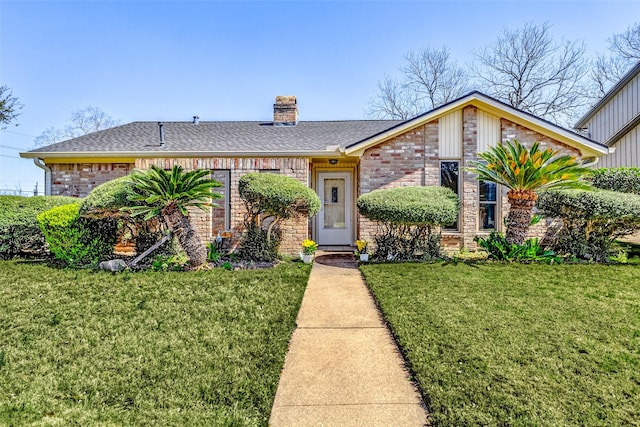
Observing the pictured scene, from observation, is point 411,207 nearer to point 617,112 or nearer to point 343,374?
point 343,374

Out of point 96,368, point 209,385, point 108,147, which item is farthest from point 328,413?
point 108,147

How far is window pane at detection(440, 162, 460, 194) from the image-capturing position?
9547 mm

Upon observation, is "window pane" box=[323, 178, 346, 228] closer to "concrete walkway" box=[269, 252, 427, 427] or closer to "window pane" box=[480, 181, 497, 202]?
"window pane" box=[480, 181, 497, 202]

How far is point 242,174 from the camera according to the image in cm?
961

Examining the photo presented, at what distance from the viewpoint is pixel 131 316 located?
455 centimetres

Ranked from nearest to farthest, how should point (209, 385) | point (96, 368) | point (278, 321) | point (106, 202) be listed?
1. point (209, 385)
2. point (96, 368)
3. point (278, 321)
4. point (106, 202)

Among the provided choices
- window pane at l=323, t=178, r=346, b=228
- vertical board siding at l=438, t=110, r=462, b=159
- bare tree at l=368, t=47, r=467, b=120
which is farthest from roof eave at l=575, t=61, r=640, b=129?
window pane at l=323, t=178, r=346, b=228

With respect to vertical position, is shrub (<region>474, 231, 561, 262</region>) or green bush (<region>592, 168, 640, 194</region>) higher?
green bush (<region>592, 168, 640, 194</region>)

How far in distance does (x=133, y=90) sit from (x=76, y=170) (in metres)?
6.28

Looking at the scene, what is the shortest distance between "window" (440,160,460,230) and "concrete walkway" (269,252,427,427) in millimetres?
5319

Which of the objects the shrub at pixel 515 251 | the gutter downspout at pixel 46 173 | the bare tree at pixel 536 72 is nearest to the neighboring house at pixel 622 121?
the bare tree at pixel 536 72

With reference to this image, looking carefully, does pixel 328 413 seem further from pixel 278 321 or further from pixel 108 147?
pixel 108 147

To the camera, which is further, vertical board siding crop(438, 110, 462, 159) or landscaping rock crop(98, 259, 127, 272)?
vertical board siding crop(438, 110, 462, 159)

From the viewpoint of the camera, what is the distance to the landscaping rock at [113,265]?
6.91m
